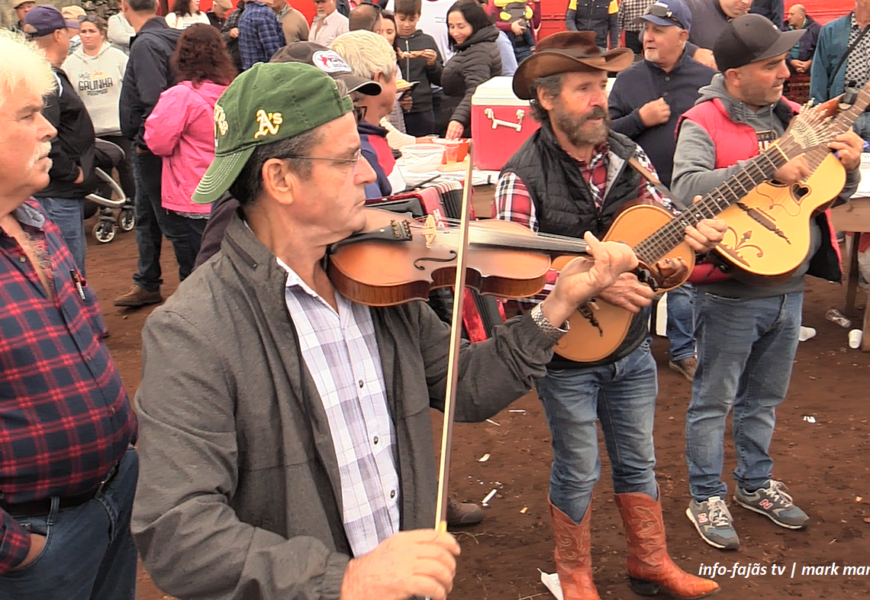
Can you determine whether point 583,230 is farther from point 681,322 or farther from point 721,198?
point 681,322

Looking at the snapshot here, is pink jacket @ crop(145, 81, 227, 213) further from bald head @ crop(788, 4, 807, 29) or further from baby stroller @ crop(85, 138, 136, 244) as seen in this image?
bald head @ crop(788, 4, 807, 29)

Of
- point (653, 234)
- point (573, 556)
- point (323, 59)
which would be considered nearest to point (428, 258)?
point (653, 234)

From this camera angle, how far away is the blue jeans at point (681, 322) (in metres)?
5.21

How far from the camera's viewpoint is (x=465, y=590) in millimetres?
3527

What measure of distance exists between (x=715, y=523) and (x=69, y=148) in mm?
4294

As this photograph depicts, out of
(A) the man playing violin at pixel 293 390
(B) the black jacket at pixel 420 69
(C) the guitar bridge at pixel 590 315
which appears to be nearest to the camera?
(A) the man playing violin at pixel 293 390

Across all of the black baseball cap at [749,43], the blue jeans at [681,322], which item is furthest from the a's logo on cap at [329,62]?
the blue jeans at [681,322]

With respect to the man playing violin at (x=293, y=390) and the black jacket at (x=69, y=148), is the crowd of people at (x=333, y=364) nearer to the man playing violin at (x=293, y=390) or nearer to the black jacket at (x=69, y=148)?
the man playing violin at (x=293, y=390)

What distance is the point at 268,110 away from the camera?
1.70m

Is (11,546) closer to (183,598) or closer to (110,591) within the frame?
(110,591)

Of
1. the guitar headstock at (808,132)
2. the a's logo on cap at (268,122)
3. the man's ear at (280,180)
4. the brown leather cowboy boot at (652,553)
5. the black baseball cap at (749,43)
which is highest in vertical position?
the a's logo on cap at (268,122)

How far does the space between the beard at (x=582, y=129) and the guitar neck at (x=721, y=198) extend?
15.6 inches

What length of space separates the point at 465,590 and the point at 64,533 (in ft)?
6.05

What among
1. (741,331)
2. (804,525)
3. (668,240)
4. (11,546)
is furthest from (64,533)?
(804,525)
